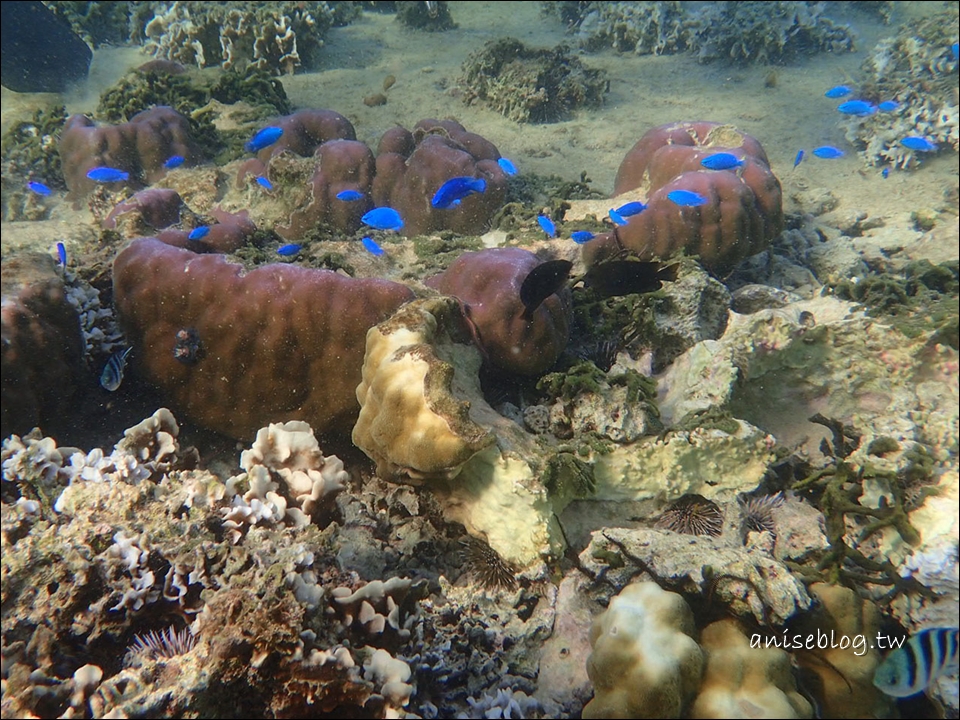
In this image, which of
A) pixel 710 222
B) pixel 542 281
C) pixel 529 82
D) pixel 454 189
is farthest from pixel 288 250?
pixel 529 82

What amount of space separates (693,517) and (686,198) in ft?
9.80

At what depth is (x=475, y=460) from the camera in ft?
8.83

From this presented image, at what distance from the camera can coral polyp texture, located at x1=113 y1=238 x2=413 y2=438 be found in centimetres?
313

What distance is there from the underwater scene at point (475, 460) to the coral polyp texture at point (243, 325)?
2cm

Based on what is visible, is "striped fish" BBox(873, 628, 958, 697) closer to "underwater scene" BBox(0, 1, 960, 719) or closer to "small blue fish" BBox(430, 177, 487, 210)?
"underwater scene" BBox(0, 1, 960, 719)

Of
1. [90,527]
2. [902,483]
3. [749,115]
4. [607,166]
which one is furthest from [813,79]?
[90,527]

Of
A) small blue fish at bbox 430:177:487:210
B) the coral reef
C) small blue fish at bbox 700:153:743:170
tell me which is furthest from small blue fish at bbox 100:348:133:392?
Result: the coral reef

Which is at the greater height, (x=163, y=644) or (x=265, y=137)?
(x=265, y=137)

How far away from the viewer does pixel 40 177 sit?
8.34 metres

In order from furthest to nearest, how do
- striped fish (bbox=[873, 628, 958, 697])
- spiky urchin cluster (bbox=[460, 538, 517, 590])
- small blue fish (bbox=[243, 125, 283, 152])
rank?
small blue fish (bbox=[243, 125, 283, 152])
spiky urchin cluster (bbox=[460, 538, 517, 590])
striped fish (bbox=[873, 628, 958, 697])

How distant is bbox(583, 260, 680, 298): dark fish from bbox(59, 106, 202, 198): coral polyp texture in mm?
6419

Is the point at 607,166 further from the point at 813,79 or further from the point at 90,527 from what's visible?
the point at 90,527

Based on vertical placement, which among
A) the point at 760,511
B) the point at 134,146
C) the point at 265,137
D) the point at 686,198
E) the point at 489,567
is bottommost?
the point at 760,511

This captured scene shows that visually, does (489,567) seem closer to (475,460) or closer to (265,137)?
(475,460)
